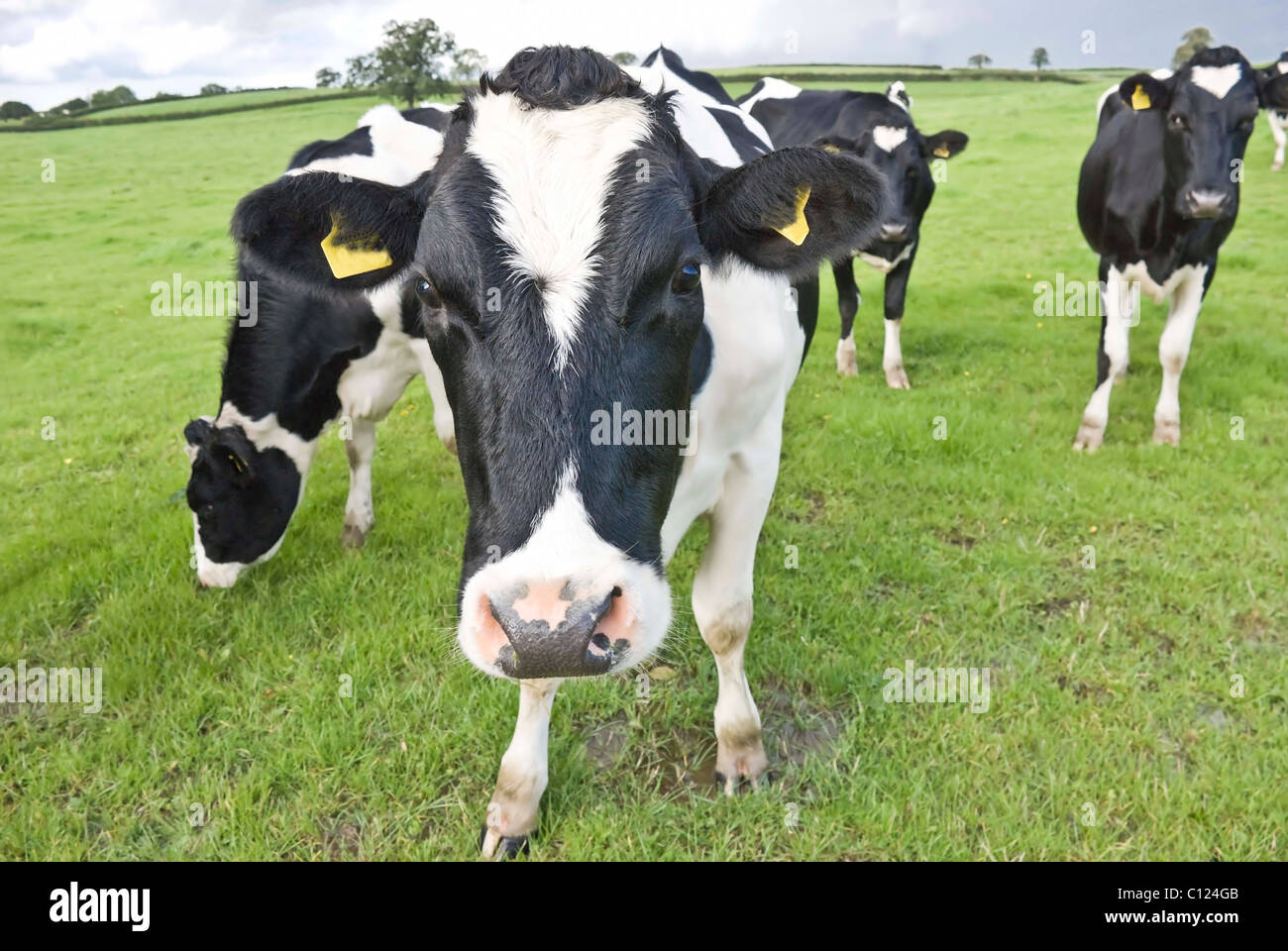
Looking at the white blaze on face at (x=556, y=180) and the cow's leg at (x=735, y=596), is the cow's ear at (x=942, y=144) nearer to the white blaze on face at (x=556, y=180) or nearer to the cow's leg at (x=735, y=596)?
the cow's leg at (x=735, y=596)

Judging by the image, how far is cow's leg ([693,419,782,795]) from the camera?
313 cm

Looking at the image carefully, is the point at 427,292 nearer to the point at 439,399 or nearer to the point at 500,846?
the point at 500,846

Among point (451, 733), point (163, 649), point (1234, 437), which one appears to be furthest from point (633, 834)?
point (1234, 437)

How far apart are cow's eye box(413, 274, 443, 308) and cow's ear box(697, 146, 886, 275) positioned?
0.78 m

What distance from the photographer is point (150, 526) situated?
200 inches

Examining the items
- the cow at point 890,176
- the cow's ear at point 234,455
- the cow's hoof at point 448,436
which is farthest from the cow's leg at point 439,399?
the cow at point 890,176

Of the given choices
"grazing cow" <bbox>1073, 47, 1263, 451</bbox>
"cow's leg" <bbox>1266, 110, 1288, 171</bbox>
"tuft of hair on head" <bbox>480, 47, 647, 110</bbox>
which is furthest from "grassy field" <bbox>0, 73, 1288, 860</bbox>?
"cow's leg" <bbox>1266, 110, 1288, 171</bbox>

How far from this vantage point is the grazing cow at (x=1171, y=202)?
5754 millimetres

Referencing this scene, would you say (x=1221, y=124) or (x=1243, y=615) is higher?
(x=1221, y=124)

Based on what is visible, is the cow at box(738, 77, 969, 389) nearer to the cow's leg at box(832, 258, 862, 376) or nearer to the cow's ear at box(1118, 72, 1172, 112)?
the cow's leg at box(832, 258, 862, 376)

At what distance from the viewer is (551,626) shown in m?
1.76

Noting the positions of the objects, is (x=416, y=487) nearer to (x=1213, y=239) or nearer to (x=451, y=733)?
(x=451, y=733)

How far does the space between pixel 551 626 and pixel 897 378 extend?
6.68 meters

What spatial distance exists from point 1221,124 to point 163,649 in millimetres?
7135
